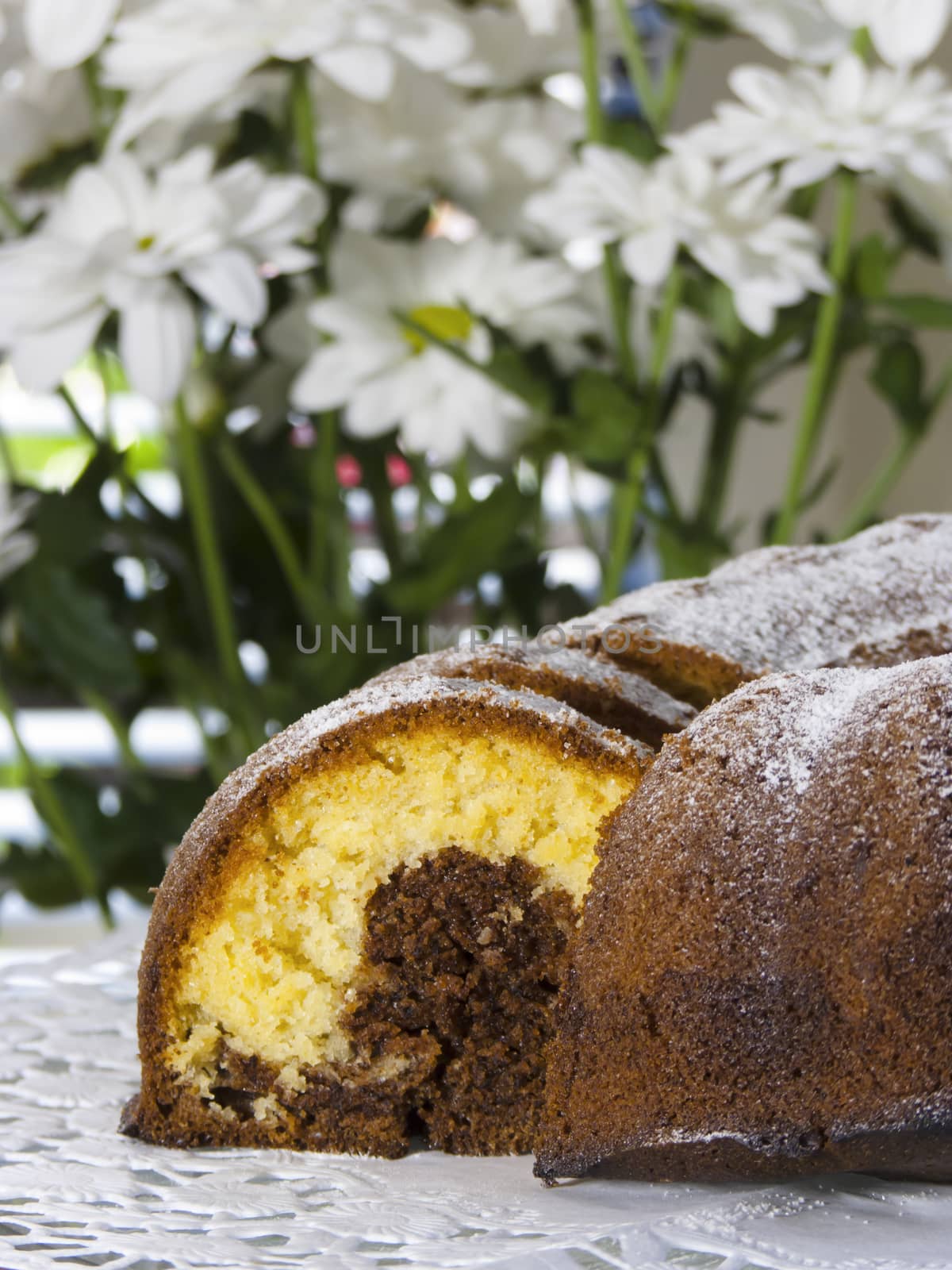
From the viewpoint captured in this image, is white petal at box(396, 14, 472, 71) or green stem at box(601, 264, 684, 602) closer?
white petal at box(396, 14, 472, 71)

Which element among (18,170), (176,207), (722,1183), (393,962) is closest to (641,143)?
(176,207)

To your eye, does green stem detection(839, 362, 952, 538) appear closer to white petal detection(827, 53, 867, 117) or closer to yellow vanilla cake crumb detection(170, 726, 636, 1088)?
white petal detection(827, 53, 867, 117)

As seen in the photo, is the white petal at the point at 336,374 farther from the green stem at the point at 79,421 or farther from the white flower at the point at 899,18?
the white flower at the point at 899,18

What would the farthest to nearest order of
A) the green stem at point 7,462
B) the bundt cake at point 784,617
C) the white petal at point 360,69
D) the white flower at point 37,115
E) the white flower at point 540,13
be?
the green stem at point 7,462, the white flower at point 37,115, the white flower at point 540,13, the white petal at point 360,69, the bundt cake at point 784,617

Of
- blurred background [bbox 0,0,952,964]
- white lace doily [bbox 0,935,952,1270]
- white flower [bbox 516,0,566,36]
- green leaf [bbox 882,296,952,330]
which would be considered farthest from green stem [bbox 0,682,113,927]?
green leaf [bbox 882,296,952,330]

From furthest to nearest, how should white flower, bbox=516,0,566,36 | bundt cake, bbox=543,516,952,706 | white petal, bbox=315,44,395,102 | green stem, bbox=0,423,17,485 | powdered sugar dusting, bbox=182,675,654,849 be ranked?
green stem, bbox=0,423,17,485
white flower, bbox=516,0,566,36
white petal, bbox=315,44,395,102
bundt cake, bbox=543,516,952,706
powdered sugar dusting, bbox=182,675,654,849

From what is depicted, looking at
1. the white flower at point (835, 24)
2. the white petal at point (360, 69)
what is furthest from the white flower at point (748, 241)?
the white petal at point (360, 69)

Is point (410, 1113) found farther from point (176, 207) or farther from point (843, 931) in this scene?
point (176, 207)
